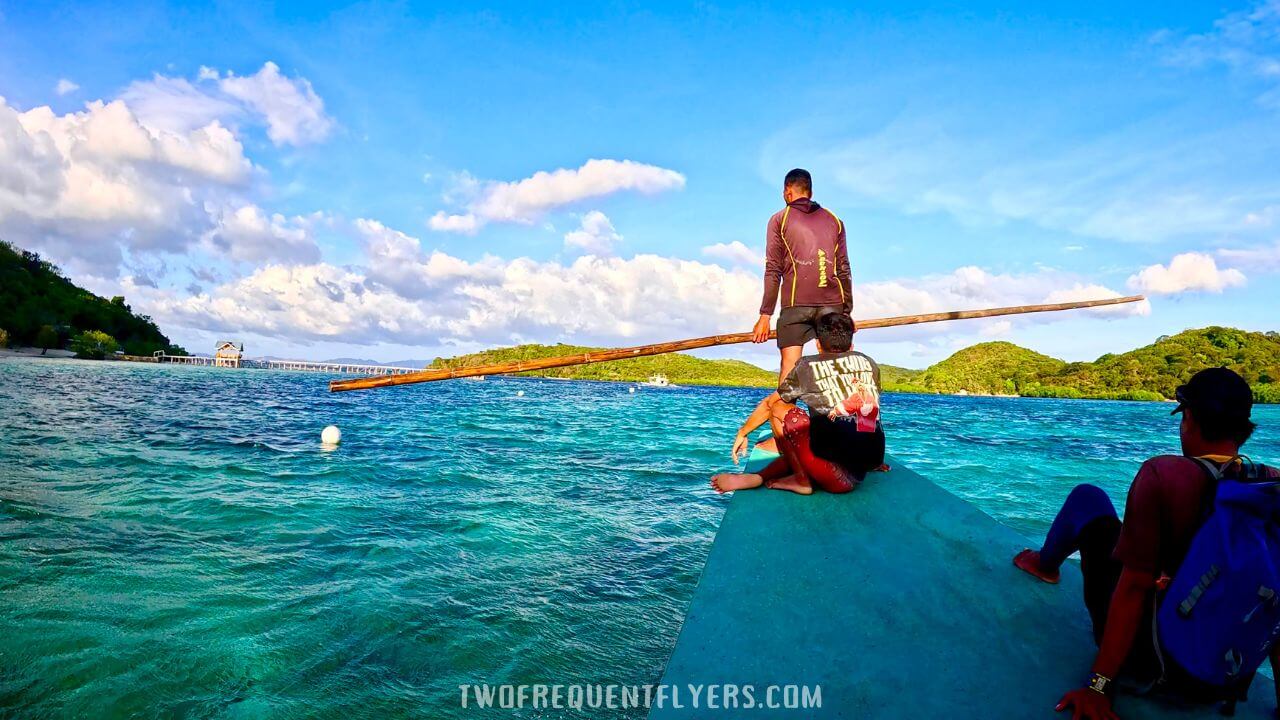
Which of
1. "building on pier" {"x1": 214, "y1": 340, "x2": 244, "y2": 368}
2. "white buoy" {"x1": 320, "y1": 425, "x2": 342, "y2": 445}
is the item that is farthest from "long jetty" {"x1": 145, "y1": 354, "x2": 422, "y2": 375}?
"white buoy" {"x1": 320, "y1": 425, "x2": 342, "y2": 445}

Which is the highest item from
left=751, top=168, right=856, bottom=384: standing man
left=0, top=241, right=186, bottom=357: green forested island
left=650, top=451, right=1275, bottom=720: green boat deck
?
left=0, top=241, right=186, bottom=357: green forested island

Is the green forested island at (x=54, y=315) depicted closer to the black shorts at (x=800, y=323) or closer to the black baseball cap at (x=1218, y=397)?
the black shorts at (x=800, y=323)

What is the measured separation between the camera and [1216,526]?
181 centimetres

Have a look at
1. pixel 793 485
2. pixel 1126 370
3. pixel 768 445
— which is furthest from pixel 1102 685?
pixel 1126 370

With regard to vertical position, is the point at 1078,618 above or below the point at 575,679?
above

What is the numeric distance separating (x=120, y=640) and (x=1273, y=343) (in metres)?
121

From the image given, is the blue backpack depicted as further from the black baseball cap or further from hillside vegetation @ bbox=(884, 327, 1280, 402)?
hillside vegetation @ bbox=(884, 327, 1280, 402)

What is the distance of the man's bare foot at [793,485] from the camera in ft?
12.9

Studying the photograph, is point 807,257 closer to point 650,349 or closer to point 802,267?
point 802,267

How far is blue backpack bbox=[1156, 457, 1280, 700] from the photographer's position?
5.80ft

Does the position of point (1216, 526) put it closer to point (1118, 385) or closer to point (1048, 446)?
point (1048, 446)

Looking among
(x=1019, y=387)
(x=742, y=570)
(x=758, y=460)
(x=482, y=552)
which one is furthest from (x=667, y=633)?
(x=1019, y=387)

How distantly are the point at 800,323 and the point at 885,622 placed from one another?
7.70 ft

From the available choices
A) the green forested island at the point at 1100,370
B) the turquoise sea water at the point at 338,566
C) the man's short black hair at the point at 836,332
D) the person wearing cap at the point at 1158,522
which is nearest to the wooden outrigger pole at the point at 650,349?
the man's short black hair at the point at 836,332
